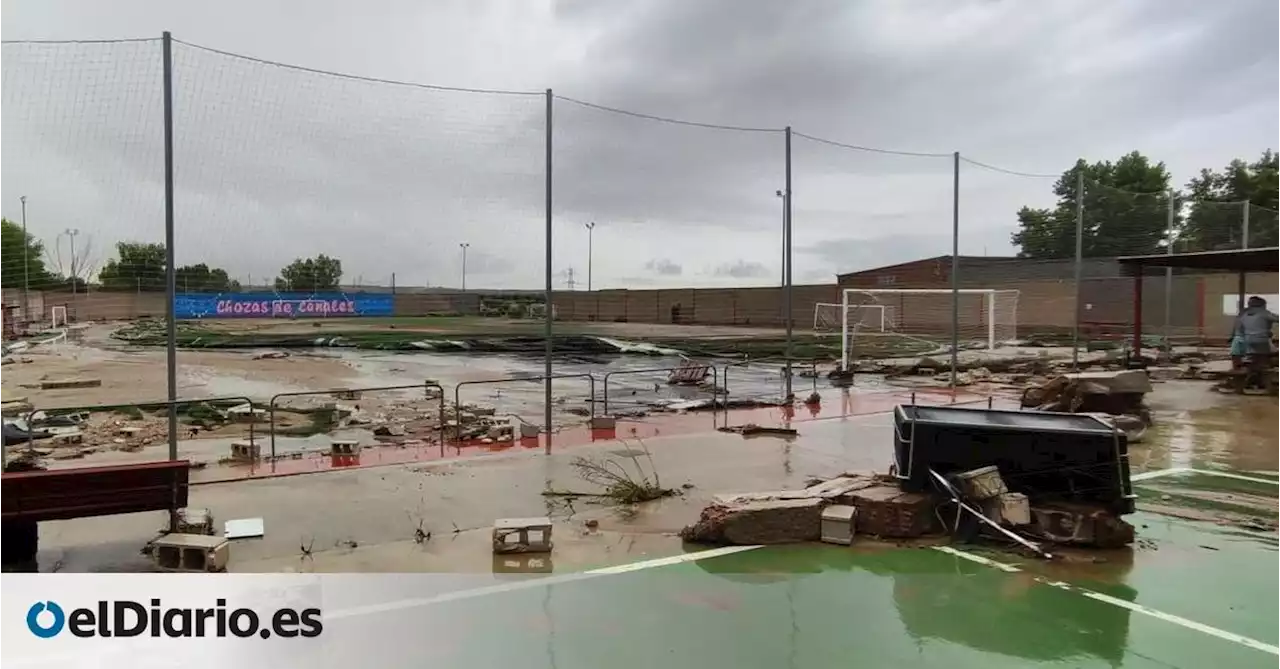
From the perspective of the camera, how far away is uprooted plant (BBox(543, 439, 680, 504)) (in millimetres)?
6762

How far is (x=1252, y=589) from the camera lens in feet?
15.8

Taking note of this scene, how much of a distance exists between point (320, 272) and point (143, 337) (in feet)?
11.6

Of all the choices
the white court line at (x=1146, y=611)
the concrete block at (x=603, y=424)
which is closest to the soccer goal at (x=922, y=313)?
the concrete block at (x=603, y=424)

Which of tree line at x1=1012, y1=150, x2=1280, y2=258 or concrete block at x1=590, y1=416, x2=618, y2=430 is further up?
tree line at x1=1012, y1=150, x2=1280, y2=258

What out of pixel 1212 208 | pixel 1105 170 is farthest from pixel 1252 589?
pixel 1105 170

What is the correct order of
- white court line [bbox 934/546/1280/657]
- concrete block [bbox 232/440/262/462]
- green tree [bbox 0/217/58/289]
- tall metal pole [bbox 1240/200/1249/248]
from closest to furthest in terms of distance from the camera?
1. white court line [bbox 934/546/1280/657]
2. green tree [bbox 0/217/58/289]
3. concrete block [bbox 232/440/262/462]
4. tall metal pole [bbox 1240/200/1249/248]

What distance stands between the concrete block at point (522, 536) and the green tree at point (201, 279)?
11.1 feet

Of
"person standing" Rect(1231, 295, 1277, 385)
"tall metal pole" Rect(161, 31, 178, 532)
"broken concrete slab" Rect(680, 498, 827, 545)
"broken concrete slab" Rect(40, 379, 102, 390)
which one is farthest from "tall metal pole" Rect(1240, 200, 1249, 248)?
"broken concrete slab" Rect(40, 379, 102, 390)

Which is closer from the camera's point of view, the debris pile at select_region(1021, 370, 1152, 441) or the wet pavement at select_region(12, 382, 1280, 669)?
the wet pavement at select_region(12, 382, 1280, 669)

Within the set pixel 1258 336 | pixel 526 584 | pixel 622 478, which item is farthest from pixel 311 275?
pixel 1258 336

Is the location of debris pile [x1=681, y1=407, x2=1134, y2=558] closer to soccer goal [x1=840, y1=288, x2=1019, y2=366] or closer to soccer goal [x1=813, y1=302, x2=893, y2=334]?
soccer goal [x1=840, y1=288, x2=1019, y2=366]

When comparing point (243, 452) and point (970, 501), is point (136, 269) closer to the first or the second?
point (243, 452)

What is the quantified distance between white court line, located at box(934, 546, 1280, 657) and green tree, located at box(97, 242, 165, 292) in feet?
20.1

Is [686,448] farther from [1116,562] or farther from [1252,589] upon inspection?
[1252,589]
